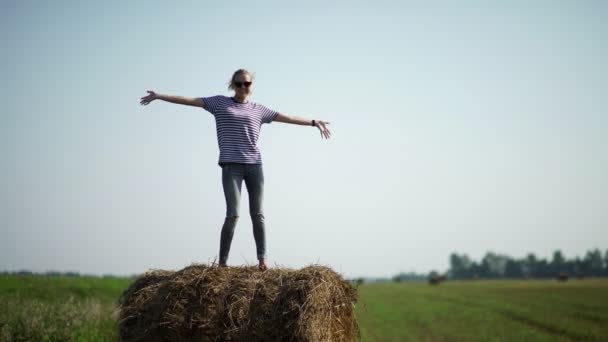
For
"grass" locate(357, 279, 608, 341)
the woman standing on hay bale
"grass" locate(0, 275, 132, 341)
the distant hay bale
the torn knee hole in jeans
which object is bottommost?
"grass" locate(357, 279, 608, 341)

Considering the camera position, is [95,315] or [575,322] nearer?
[95,315]

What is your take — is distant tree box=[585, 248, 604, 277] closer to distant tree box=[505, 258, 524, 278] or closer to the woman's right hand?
distant tree box=[505, 258, 524, 278]

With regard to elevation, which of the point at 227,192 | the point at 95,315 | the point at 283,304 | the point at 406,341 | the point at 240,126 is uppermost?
the point at 240,126

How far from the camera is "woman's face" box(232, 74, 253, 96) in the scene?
6496mm

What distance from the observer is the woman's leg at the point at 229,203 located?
247 inches

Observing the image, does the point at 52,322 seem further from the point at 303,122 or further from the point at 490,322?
the point at 490,322

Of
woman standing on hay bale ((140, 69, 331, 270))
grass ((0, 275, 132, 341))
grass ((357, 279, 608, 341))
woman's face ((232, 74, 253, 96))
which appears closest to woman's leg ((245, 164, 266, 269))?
woman standing on hay bale ((140, 69, 331, 270))

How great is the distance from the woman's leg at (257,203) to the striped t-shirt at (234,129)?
14 cm

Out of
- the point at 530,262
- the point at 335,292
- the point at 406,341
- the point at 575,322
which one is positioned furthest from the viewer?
the point at 530,262

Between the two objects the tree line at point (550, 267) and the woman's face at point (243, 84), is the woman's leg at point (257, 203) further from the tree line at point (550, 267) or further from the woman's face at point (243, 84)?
the tree line at point (550, 267)

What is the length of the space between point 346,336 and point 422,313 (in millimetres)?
24207

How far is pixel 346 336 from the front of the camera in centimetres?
616

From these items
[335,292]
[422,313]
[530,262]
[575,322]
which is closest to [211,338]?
[335,292]

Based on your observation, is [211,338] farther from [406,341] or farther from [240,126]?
[406,341]
